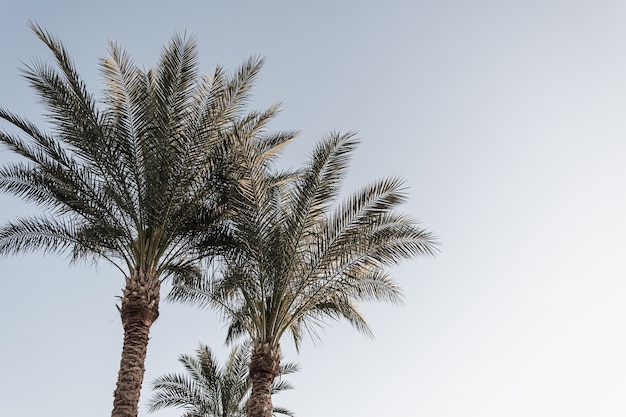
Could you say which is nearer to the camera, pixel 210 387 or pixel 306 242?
pixel 306 242

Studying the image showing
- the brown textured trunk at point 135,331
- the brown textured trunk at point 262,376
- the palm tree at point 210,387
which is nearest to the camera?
the brown textured trunk at point 135,331

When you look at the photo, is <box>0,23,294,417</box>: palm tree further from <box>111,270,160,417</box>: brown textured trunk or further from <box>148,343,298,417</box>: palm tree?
<box>148,343,298,417</box>: palm tree

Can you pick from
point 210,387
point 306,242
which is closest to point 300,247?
point 306,242

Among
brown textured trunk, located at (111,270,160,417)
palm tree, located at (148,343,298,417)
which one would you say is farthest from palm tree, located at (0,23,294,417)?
A: palm tree, located at (148,343,298,417)

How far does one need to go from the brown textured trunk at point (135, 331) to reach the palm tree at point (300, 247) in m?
1.58

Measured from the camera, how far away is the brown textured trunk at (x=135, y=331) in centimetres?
1101

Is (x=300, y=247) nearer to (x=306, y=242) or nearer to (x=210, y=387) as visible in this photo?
(x=306, y=242)

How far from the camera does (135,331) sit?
38.0ft

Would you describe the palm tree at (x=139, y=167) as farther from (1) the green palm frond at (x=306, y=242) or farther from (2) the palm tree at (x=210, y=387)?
(2) the palm tree at (x=210, y=387)

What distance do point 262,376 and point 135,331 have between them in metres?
2.64

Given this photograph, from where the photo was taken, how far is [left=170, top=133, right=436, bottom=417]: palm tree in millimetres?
11977

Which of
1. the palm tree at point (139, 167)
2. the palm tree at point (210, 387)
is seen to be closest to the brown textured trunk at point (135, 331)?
the palm tree at point (139, 167)

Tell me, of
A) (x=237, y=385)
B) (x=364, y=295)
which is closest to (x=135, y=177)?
(x=364, y=295)

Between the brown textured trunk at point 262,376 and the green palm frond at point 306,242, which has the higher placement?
the green palm frond at point 306,242
